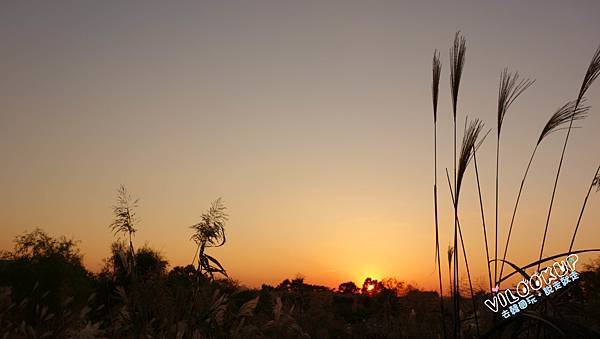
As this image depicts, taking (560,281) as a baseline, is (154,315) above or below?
below

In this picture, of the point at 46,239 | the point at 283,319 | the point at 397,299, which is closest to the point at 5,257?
the point at 46,239

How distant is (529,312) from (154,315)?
8.42ft

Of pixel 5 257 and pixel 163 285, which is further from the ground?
pixel 5 257

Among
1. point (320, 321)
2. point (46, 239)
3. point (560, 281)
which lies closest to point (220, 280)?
point (560, 281)

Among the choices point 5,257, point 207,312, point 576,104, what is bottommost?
point 207,312

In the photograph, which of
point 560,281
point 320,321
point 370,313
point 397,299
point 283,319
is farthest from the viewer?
point 370,313

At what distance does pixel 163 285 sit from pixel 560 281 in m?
2.30

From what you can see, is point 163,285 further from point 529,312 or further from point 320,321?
point 320,321

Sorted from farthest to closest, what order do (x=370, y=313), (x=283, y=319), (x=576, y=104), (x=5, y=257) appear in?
(x=5, y=257) < (x=370, y=313) < (x=283, y=319) < (x=576, y=104)

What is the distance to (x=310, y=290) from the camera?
55.5ft

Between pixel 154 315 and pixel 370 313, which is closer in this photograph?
pixel 154 315

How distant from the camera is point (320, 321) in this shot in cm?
1235

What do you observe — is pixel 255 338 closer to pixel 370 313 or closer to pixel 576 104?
pixel 576 104

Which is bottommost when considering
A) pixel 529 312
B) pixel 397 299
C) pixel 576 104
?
pixel 529 312
